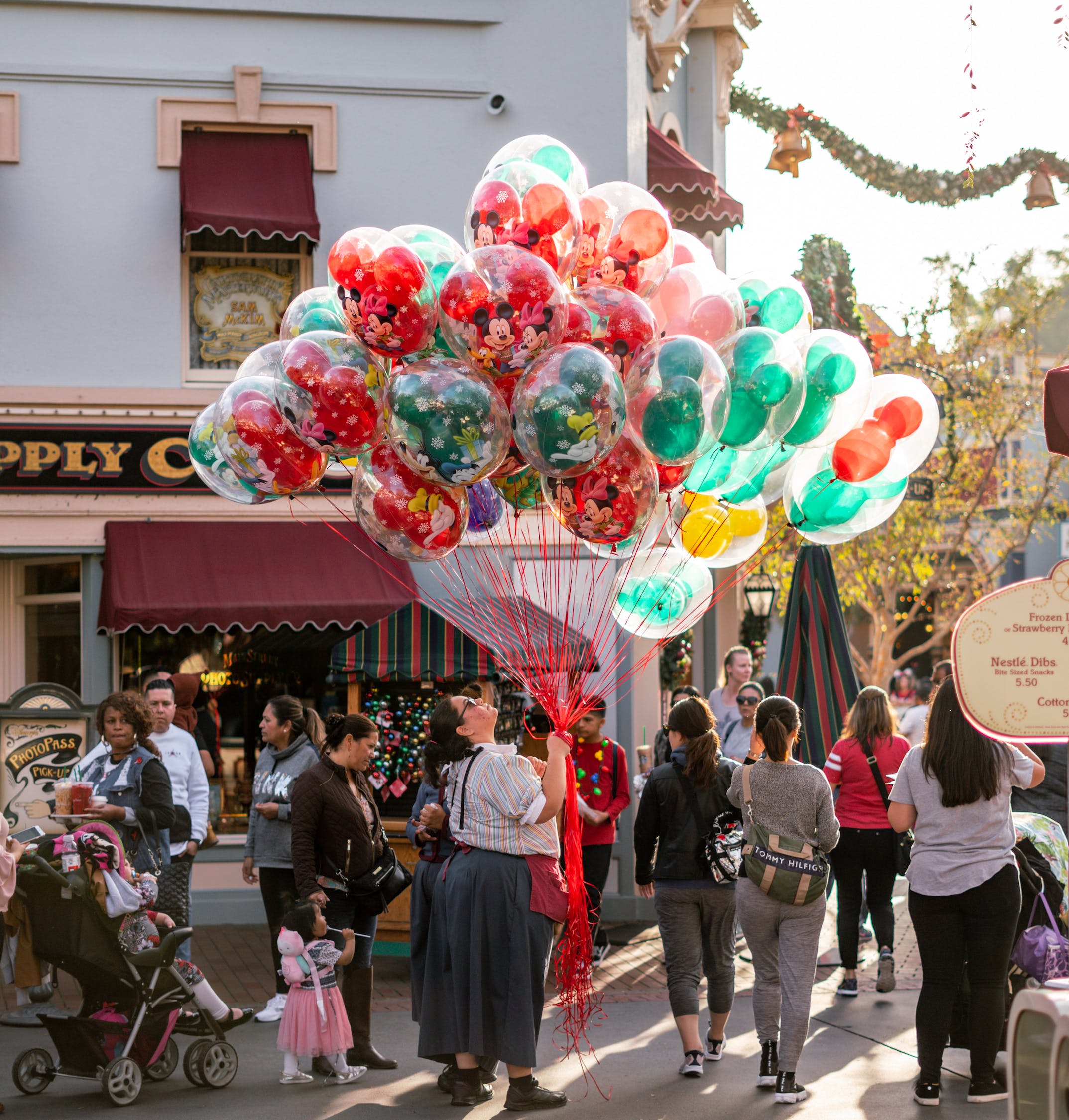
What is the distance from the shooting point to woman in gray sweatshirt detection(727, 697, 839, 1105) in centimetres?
650

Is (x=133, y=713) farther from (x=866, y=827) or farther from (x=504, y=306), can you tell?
(x=866, y=827)

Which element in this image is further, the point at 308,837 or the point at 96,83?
the point at 96,83

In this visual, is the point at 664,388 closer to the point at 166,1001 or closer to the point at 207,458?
the point at 207,458

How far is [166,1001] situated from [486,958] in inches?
59.0

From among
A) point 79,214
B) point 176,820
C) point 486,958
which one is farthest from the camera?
point 79,214

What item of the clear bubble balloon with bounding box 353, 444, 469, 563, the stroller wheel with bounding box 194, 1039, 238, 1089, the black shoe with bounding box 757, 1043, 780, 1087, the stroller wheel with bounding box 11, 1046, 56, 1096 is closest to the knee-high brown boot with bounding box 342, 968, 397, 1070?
the stroller wheel with bounding box 194, 1039, 238, 1089

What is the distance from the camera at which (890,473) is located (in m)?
Answer: 6.56

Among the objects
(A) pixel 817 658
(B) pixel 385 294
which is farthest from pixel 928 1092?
(B) pixel 385 294

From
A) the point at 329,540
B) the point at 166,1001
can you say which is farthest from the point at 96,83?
the point at 166,1001

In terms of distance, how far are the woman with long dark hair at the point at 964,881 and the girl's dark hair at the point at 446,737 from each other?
2.02 m

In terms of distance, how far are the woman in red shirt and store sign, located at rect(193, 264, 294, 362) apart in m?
5.77

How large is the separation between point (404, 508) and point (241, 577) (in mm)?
4993

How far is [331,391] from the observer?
569 cm

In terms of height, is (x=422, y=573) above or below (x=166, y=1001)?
above
